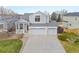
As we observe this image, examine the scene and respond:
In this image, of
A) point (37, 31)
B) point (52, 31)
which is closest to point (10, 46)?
point (37, 31)

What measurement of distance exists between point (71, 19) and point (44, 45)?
1.17ft

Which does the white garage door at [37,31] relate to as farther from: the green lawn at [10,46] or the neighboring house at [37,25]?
the green lawn at [10,46]

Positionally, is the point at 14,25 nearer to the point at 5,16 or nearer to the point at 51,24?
the point at 5,16

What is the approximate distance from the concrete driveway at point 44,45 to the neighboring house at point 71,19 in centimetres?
18

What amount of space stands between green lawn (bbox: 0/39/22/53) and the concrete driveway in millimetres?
63

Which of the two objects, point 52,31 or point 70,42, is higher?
point 52,31

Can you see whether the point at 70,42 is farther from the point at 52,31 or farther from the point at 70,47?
the point at 52,31

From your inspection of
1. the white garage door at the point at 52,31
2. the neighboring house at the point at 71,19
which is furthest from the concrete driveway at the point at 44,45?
the neighboring house at the point at 71,19

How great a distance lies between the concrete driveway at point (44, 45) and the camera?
1664 millimetres

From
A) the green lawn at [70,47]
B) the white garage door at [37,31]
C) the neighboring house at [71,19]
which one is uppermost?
the neighboring house at [71,19]

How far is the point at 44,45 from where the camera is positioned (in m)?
1.66

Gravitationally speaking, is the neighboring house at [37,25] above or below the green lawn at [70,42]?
above

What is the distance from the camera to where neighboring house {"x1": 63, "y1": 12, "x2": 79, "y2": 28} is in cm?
163
